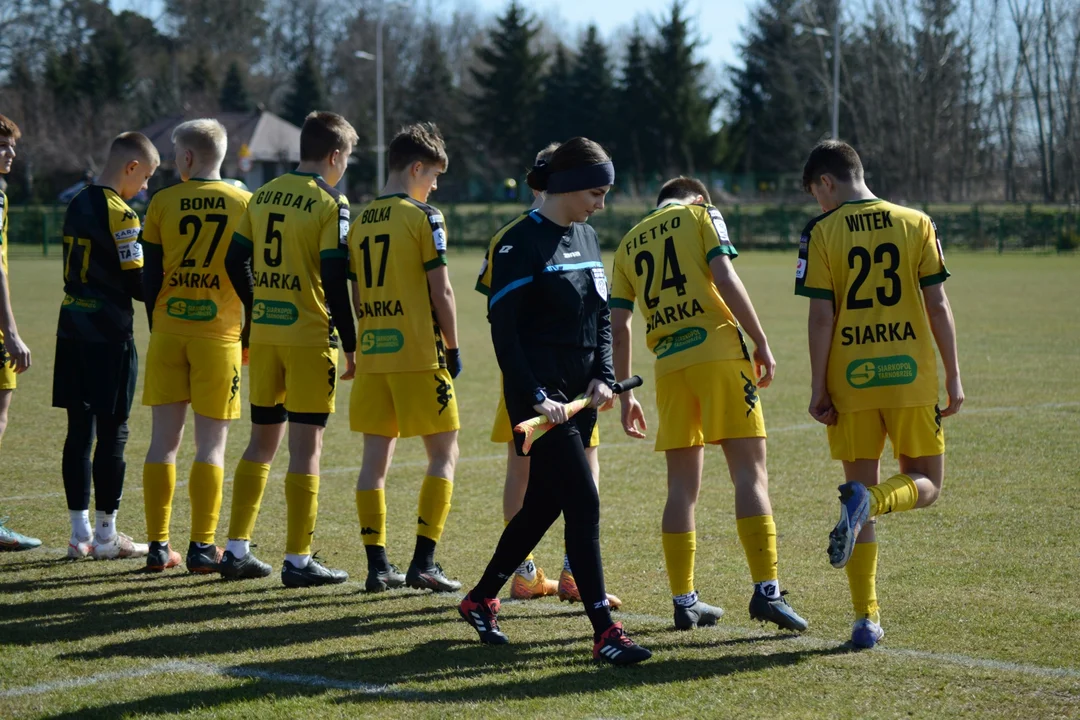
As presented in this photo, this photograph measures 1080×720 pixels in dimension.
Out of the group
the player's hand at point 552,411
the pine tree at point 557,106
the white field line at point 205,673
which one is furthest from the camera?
the pine tree at point 557,106

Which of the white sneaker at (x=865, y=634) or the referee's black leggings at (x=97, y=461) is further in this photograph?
the referee's black leggings at (x=97, y=461)

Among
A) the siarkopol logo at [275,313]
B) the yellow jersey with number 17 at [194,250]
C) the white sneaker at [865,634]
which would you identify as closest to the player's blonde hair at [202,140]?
the yellow jersey with number 17 at [194,250]

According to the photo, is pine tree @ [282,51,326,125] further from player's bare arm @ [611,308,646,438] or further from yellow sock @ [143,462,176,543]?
player's bare arm @ [611,308,646,438]

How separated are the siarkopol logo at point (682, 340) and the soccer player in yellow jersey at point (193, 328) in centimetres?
250

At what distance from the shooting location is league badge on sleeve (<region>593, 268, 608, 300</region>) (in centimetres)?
504

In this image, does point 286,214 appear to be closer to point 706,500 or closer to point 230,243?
point 230,243

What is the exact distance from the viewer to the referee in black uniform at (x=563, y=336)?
4832mm

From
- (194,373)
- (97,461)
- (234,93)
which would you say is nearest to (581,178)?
(194,373)

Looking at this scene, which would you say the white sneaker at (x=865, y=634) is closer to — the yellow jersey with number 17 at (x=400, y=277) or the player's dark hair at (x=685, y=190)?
the player's dark hair at (x=685, y=190)

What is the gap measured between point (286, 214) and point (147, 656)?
2363 mm

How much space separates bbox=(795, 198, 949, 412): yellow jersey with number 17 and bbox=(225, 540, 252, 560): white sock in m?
3.22

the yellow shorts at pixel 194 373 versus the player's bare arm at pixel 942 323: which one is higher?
the player's bare arm at pixel 942 323

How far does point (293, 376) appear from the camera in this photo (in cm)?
625

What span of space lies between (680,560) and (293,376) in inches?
87.8
